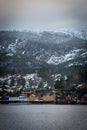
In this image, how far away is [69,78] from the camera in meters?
100

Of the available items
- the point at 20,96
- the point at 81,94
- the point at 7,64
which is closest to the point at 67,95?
the point at 81,94

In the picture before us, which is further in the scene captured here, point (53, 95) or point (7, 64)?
point (7, 64)

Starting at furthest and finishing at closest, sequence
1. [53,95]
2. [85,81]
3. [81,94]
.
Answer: [85,81], [53,95], [81,94]

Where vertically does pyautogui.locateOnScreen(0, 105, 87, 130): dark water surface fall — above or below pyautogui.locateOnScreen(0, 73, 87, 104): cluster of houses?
below

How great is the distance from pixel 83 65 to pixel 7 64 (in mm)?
22608

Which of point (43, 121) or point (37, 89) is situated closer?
point (43, 121)

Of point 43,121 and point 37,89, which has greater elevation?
point 37,89

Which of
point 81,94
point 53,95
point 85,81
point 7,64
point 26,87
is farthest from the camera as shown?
point 7,64

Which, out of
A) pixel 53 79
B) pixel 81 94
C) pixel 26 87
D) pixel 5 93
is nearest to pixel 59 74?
pixel 53 79

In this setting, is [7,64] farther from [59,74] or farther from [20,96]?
[20,96]

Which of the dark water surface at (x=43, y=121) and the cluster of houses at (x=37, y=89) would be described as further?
the cluster of houses at (x=37, y=89)

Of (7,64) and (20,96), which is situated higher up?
(7,64)

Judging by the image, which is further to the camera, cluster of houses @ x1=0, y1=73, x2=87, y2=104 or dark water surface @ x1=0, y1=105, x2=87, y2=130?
cluster of houses @ x1=0, y1=73, x2=87, y2=104

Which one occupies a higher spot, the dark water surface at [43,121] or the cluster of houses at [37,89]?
the cluster of houses at [37,89]
